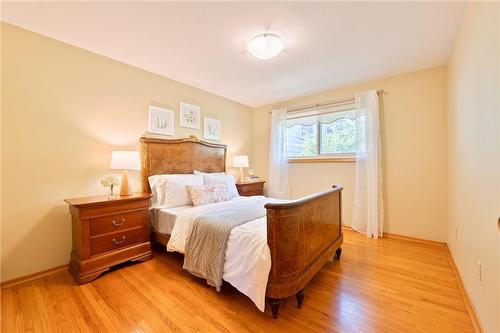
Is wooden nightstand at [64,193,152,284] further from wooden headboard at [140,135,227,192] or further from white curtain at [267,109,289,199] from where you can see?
white curtain at [267,109,289,199]

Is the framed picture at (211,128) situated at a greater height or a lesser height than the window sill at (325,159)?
greater

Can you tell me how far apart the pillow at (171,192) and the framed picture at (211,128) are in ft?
3.85

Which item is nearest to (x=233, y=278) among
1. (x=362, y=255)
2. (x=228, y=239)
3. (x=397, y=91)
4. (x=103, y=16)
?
(x=228, y=239)

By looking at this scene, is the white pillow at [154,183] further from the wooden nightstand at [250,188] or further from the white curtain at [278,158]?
the white curtain at [278,158]

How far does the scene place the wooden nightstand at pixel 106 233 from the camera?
1.99 m

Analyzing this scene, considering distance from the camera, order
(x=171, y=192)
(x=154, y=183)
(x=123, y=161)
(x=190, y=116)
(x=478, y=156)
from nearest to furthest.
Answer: (x=478, y=156), (x=123, y=161), (x=171, y=192), (x=154, y=183), (x=190, y=116)

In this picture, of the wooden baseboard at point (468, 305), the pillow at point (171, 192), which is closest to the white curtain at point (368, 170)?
the wooden baseboard at point (468, 305)

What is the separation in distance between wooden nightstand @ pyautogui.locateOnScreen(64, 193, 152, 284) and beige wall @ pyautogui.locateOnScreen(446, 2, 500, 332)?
2.80 m

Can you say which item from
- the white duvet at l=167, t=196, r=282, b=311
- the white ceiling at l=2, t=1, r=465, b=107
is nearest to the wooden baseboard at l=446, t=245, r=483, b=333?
the white duvet at l=167, t=196, r=282, b=311

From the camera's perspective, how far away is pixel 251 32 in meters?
2.05

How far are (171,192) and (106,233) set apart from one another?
2.50ft

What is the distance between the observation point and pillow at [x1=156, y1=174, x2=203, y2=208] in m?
2.62

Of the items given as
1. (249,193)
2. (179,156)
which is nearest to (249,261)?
(179,156)

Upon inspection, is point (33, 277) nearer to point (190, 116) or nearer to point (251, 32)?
point (190, 116)
